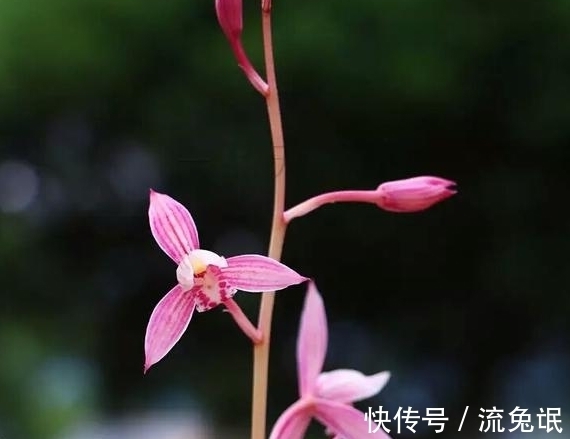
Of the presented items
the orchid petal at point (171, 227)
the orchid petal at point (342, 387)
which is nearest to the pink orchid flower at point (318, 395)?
the orchid petal at point (342, 387)

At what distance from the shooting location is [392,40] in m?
0.83

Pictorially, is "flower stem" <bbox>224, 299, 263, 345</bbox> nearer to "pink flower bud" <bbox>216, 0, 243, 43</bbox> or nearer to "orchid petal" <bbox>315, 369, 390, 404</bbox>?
"orchid petal" <bbox>315, 369, 390, 404</bbox>

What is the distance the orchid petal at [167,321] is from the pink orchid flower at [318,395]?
87 mm

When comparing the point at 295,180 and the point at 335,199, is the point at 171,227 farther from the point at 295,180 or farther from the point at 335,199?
the point at 295,180

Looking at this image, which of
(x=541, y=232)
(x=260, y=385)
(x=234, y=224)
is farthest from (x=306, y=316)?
(x=541, y=232)

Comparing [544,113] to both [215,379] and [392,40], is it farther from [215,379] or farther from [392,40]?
[215,379]

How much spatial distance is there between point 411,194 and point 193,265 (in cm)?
15

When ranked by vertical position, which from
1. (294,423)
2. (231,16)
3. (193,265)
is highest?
(231,16)

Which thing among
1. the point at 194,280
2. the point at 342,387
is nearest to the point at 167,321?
the point at 194,280

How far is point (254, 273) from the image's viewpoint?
55 cm

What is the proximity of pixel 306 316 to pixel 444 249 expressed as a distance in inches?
8.7

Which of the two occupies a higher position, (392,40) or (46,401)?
(392,40)

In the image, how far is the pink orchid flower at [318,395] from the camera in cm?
57

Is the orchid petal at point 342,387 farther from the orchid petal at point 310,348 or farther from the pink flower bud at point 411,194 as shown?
the pink flower bud at point 411,194
